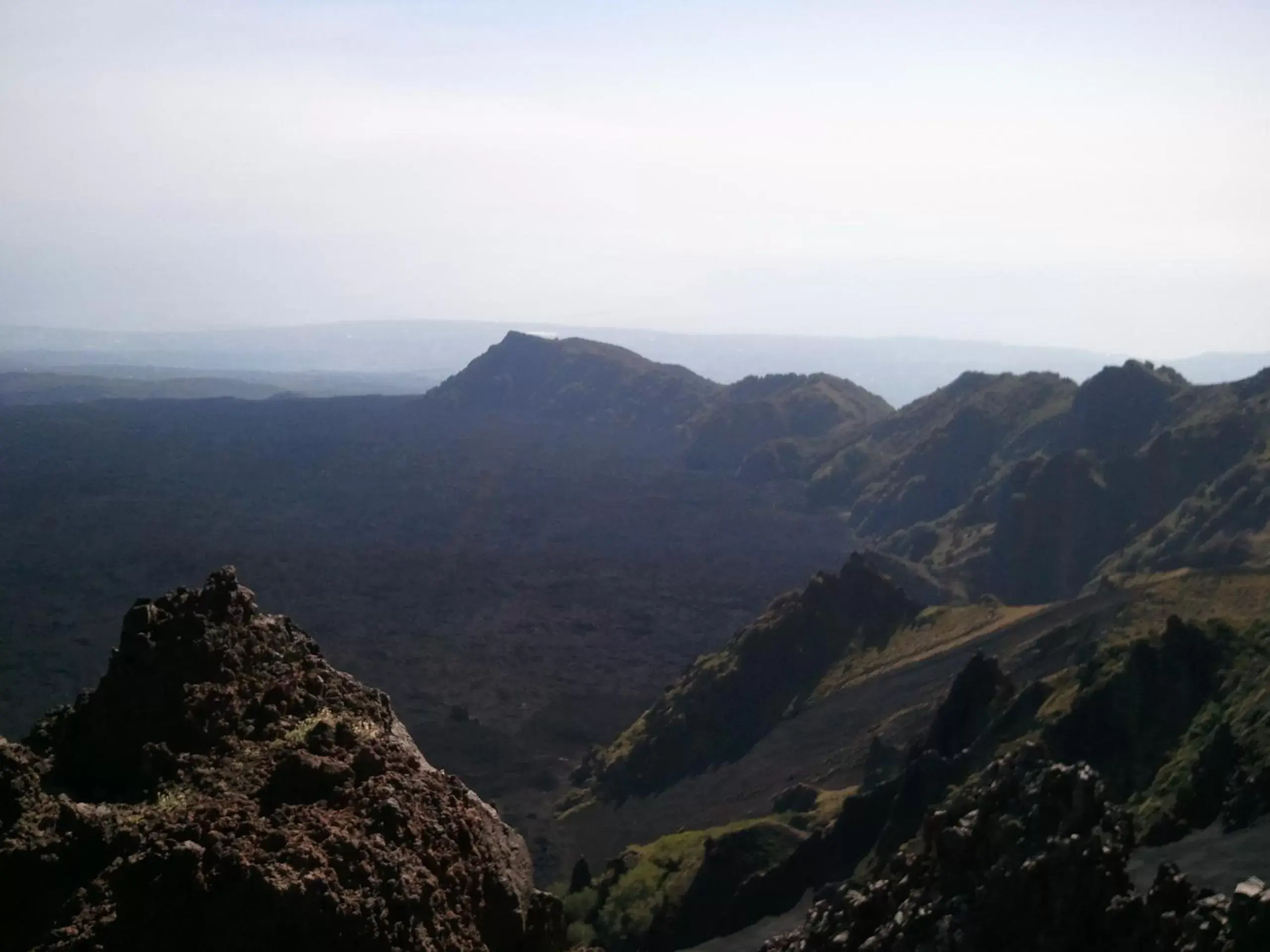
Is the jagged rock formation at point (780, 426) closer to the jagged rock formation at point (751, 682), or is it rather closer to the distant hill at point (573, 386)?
the distant hill at point (573, 386)

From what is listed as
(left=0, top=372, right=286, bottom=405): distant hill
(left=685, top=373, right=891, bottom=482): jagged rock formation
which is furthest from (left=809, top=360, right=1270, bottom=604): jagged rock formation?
(left=0, top=372, right=286, bottom=405): distant hill

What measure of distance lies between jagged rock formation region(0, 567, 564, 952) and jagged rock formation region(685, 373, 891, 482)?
4235 inches

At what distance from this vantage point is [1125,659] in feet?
91.6

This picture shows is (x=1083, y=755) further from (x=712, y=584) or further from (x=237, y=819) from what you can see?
(x=712, y=584)

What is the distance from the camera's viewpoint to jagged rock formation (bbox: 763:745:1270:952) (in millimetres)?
9797

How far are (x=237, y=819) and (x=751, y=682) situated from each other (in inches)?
1568

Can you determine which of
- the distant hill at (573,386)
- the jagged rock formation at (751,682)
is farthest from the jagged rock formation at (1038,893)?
the distant hill at (573,386)

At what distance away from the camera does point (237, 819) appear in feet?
30.5

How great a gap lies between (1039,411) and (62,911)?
9922 cm

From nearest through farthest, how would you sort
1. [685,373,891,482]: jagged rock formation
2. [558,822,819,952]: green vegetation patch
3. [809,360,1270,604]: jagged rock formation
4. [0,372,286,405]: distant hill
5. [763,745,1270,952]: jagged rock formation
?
1. [763,745,1270,952]: jagged rock formation
2. [558,822,819,952]: green vegetation patch
3. [809,360,1270,604]: jagged rock formation
4. [685,373,891,482]: jagged rock formation
5. [0,372,286,405]: distant hill

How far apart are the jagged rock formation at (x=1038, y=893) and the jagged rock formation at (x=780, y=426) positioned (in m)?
107

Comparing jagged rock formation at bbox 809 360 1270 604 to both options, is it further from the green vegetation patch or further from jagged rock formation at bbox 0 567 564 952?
jagged rock formation at bbox 0 567 564 952

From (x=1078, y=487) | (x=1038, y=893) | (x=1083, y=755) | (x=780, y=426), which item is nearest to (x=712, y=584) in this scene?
(x=1078, y=487)

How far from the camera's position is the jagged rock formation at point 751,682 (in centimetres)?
4459
